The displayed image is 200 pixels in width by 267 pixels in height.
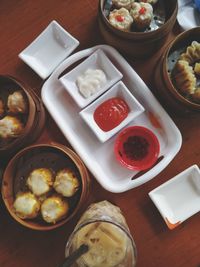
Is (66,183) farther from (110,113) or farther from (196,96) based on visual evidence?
(196,96)

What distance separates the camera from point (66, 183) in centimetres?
156

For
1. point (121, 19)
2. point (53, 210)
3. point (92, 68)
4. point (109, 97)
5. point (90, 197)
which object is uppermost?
point (121, 19)

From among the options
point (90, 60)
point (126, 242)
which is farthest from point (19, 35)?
point (126, 242)

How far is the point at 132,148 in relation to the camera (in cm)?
165

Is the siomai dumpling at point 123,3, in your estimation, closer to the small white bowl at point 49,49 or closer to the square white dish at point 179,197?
the small white bowl at point 49,49

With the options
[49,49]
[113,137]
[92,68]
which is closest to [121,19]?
[92,68]

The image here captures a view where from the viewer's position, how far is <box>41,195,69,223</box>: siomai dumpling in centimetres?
155

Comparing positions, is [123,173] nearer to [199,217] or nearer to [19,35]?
[199,217]

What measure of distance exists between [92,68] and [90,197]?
1.82 feet

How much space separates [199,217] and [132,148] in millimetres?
391

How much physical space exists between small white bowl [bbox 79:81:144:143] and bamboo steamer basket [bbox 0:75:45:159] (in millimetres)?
179

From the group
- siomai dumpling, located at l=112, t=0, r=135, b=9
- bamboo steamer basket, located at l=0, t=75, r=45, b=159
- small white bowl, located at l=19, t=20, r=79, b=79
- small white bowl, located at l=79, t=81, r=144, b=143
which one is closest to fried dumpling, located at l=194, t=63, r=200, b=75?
small white bowl, located at l=79, t=81, r=144, b=143

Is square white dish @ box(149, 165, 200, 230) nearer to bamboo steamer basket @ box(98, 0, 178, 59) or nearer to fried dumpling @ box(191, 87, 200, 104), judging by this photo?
fried dumpling @ box(191, 87, 200, 104)

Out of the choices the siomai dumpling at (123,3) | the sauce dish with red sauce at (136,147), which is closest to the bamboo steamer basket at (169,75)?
the sauce dish with red sauce at (136,147)
